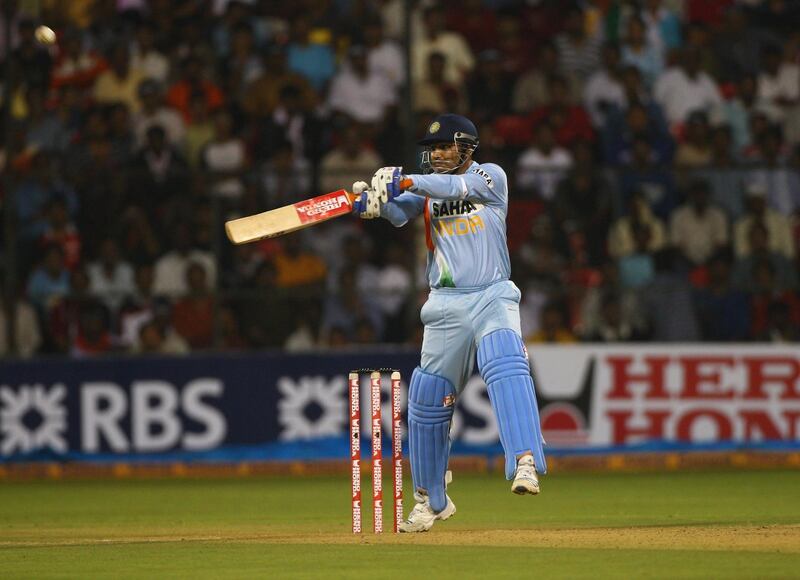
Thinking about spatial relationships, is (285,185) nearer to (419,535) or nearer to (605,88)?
(605,88)

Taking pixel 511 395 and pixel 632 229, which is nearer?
pixel 511 395

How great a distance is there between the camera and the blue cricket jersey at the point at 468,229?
339 inches

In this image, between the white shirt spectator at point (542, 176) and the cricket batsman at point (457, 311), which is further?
the white shirt spectator at point (542, 176)

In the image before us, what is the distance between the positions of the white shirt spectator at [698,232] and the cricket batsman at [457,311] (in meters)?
6.91

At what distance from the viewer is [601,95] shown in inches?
675

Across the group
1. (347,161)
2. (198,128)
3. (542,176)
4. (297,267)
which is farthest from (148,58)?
(542,176)

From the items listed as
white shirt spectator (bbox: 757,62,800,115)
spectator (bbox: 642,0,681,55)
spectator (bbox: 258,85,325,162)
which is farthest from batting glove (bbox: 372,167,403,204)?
spectator (bbox: 642,0,681,55)

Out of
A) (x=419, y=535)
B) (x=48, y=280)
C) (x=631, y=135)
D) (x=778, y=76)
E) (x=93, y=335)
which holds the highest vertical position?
(x=778, y=76)

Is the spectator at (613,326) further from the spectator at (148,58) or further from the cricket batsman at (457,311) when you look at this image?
the cricket batsman at (457,311)

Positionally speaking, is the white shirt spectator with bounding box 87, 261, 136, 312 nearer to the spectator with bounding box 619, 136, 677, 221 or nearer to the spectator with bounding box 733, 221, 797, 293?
the spectator with bounding box 619, 136, 677, 221

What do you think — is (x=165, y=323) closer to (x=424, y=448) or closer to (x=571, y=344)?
(x=571, y=344)

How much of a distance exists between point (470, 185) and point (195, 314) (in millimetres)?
6884

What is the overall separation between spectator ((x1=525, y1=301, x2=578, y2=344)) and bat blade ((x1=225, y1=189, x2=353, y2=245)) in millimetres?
6828

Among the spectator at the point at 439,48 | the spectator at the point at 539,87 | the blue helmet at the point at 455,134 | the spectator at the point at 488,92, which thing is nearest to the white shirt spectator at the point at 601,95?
the spectator at the point at 539,87
